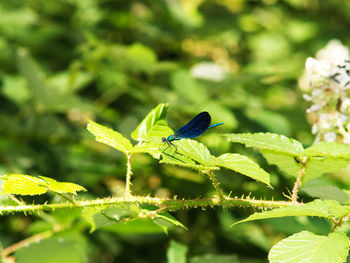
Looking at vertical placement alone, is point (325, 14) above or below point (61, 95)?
above

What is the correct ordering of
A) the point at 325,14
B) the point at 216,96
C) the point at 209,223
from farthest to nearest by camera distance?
the point at 325,14 < the point at 216,96 < the point at 209,223

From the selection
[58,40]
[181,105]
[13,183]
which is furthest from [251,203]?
[58,40]

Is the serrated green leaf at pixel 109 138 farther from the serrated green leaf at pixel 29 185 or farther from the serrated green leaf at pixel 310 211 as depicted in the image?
the serrated green leaf at pixel 310 211

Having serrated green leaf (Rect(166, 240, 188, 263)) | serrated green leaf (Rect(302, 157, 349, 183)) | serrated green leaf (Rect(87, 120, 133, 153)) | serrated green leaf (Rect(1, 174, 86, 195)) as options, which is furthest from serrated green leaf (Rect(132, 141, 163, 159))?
serrated green leaf (Rect(166, 240, 188, 263))

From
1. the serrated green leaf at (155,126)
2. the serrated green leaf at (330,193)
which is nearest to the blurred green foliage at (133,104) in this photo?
the serrated green leaf at (330,193)

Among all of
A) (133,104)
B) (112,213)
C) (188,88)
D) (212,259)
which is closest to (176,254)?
(212,259)

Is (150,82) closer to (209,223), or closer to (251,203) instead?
(209,223)

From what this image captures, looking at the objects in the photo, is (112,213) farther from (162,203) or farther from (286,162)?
(286,162)
